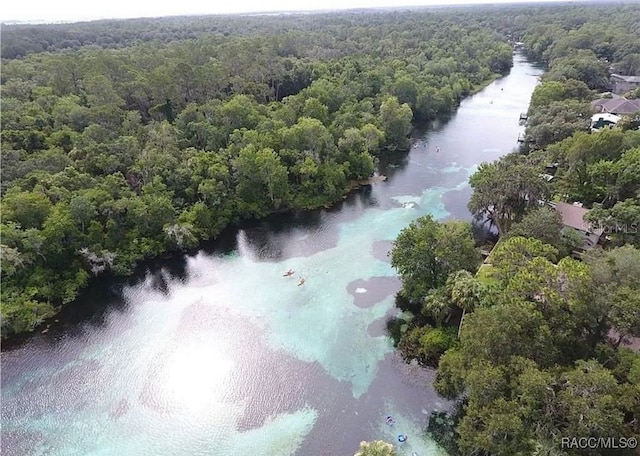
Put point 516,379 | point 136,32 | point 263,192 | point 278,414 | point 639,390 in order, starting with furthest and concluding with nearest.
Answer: point 136,32, point 263,192, point 278,414, point 516,379, point 639,390

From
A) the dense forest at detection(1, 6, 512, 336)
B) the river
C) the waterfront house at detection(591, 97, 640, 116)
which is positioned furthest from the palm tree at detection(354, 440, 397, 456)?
the waterfront house at detection(591, 97, 640, 116)

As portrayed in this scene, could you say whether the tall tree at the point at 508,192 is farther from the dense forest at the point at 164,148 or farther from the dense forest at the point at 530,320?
the dense forest at the point at 164,148

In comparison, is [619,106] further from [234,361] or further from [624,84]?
[234,361]

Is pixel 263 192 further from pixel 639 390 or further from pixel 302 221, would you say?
pixel 639 390

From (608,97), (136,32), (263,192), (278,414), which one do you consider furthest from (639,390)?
(136,32)

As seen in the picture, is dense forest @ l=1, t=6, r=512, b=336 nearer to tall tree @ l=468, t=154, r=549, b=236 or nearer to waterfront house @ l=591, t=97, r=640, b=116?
tall tree @ l=468, t=154, r=549, b=236

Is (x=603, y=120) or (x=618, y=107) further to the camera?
(x=618, y=107)

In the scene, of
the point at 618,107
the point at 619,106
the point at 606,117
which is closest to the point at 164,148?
the point at 606,117
